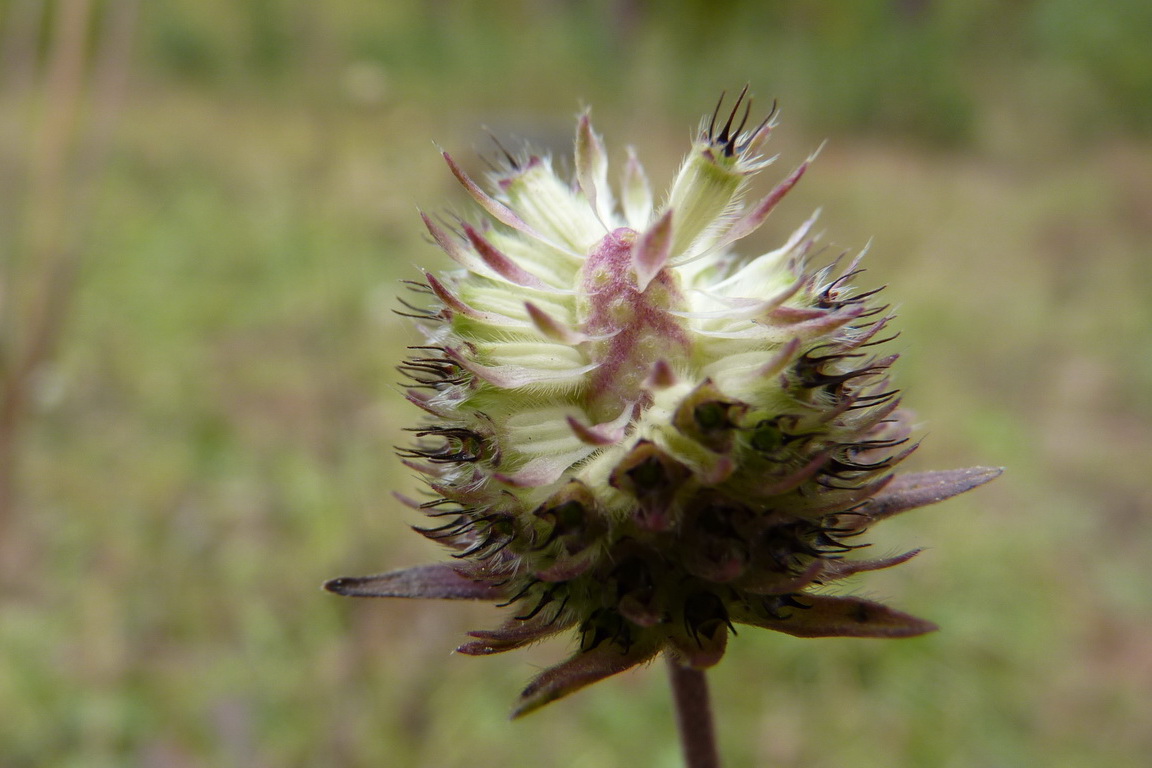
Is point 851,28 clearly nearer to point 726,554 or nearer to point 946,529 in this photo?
point 946,529

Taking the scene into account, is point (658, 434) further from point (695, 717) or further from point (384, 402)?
point (384, 402)

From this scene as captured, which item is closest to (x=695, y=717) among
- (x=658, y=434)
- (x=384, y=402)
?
(x=658, y=434)

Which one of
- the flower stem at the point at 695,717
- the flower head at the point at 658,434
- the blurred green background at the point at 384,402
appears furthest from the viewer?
the blurred green background at the point at 384,402

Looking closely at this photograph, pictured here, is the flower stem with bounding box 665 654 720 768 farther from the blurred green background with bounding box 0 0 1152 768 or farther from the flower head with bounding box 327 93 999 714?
the blurred green background with bounding box 0 0 1152 768

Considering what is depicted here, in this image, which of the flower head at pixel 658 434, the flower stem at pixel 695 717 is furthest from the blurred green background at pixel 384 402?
the flower stem at pixel 695 717

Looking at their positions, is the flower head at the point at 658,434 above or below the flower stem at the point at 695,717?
above

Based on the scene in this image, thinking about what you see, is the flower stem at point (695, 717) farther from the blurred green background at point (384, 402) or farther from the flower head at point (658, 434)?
the blurred green background at point (384, 402)
